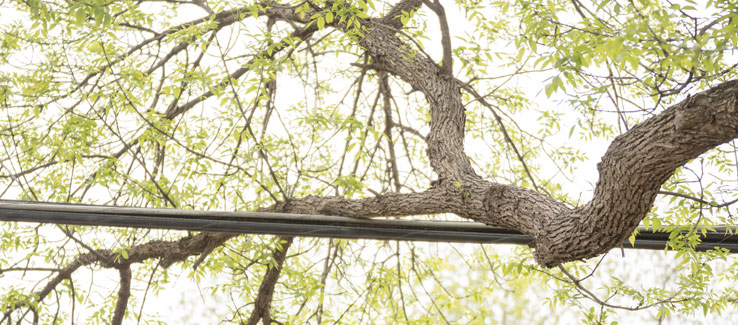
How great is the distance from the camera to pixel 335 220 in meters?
2.28

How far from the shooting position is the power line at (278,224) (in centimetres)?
206

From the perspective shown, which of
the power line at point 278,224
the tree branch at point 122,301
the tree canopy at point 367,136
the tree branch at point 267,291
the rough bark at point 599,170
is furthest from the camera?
the tree branch at point 122,301

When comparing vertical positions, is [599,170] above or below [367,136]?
below

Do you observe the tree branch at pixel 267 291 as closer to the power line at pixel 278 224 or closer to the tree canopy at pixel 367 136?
the tree canopy at pixel 367 136

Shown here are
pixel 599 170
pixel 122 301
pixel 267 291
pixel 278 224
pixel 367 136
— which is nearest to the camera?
pixel 599 170

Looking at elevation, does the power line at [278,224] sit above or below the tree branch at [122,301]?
above

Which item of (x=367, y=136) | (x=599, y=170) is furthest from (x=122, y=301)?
(x=599, y=170)

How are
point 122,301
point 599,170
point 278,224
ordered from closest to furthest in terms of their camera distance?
point 599,170 < point 278,224 < point 122,301

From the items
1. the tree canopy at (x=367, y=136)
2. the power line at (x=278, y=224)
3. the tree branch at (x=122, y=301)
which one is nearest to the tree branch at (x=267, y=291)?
the tree canopy at (x=367, y=136)

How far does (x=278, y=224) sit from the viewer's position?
214 centimetres

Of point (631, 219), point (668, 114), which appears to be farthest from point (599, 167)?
point (668, 114)

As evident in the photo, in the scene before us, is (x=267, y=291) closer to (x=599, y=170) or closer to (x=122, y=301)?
(x=122, y=301)

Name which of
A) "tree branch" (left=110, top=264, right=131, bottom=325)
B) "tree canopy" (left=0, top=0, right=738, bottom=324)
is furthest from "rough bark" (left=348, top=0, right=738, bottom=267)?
"tree branch" (left=110, top=264, right=131, bottom=325)

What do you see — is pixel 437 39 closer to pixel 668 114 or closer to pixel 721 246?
pixel 721 246
